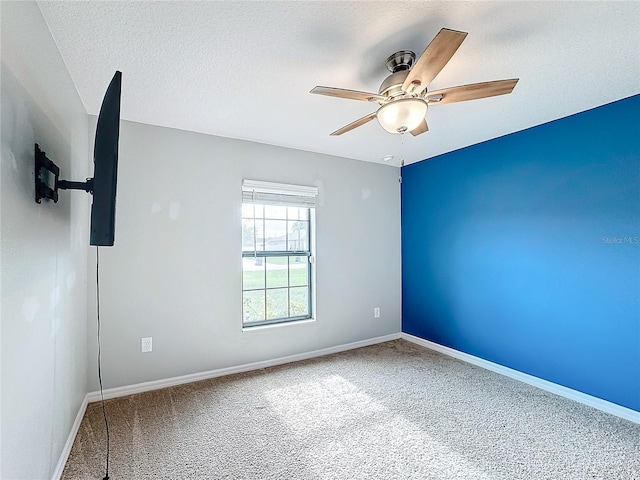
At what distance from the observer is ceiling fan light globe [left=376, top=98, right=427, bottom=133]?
1.74m

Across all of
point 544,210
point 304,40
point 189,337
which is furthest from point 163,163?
point 544,210

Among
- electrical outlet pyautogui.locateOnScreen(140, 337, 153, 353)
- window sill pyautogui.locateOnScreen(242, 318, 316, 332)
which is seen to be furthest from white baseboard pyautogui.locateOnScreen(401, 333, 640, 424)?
electrical outlet pyautogui.locateOnScreen(140, 337, 153, 353)

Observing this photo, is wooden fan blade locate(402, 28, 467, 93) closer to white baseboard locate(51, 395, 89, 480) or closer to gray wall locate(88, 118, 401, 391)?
gray wall locate(88, 118, 401, 391)

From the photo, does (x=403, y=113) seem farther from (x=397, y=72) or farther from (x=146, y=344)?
(x=146, y=344)

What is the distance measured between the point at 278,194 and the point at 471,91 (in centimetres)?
205

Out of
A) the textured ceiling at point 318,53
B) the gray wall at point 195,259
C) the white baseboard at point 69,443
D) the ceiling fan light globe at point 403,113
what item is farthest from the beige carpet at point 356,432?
the textured ceiling at point 318,53

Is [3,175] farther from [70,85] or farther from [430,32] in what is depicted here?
[430,32]

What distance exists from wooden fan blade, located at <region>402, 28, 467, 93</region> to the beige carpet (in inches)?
81.9

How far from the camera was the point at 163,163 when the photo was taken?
2801mm

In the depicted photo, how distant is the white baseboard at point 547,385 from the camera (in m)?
2.33

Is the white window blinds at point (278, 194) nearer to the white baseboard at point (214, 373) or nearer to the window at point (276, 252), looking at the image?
the window at point (276, 252)

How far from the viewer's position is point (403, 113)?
177cm

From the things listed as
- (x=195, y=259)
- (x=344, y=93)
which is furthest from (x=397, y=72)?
(x=195, y=259)

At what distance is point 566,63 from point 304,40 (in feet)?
5.04
